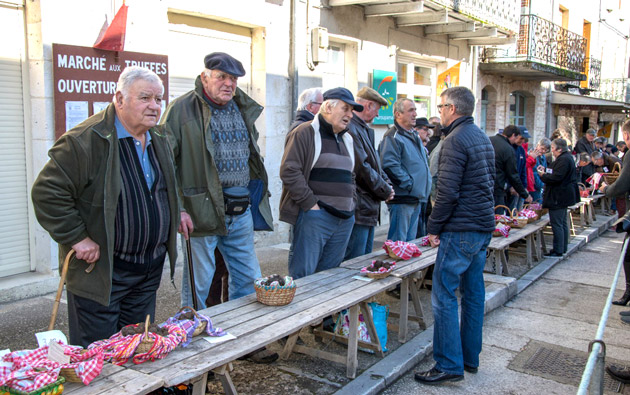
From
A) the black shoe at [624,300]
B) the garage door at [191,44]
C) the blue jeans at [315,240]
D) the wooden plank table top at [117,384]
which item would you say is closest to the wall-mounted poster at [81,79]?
the garage door at [191,44]

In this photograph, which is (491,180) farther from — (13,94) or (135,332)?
(13,94)

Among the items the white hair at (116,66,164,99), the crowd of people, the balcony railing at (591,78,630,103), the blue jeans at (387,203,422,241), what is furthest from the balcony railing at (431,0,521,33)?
the balcony railing at (591,78,630,103)

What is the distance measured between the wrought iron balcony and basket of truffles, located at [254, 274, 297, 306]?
14.2m

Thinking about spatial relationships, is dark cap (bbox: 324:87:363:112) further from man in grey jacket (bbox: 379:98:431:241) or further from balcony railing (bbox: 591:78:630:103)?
balcony railing (bbox: 591:78:630:103)

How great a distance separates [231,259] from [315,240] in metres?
0.70

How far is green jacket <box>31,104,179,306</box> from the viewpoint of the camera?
264 cm

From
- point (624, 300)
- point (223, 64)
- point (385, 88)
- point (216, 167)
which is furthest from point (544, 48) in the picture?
point (216, 167)

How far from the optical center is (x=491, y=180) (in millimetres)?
3928

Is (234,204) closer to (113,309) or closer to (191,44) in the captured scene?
(113,309)

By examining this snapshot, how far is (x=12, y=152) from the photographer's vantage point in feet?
18.1

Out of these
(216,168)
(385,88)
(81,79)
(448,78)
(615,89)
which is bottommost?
(216,168)

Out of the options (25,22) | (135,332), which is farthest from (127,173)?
(25,22)

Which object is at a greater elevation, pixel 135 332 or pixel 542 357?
pixel 135 332

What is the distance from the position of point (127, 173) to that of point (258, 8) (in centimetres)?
561
